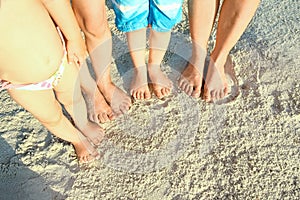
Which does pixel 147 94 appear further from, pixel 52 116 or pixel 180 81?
pixel 52 116

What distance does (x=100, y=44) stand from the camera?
6.43 feet

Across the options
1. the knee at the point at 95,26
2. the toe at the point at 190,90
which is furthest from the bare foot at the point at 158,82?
the knee at the point at 95,26

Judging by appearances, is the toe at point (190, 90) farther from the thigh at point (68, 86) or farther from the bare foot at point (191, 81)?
the thigh at point (68, 86)

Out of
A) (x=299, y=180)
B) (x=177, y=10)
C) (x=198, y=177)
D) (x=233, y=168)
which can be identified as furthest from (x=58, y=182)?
(x=299, y=180)

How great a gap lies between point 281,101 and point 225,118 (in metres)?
0.33

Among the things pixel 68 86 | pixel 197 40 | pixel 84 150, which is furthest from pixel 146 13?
pixel 84 150

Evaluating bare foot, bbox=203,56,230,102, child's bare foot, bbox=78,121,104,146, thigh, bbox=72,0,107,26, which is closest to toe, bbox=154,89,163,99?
bare foot, bbox=203,56,230,102

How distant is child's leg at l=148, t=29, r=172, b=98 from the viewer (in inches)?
85.7

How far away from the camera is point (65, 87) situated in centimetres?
175

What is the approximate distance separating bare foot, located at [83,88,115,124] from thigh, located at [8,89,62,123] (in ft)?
1.46

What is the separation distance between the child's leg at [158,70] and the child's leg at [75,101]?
401 mm

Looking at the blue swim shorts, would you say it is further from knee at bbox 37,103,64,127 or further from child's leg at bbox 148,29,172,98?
knee at bbox 37,103,64,127

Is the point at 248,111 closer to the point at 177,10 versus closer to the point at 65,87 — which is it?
the point at 177,10

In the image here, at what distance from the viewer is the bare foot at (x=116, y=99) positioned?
87.8 inches
